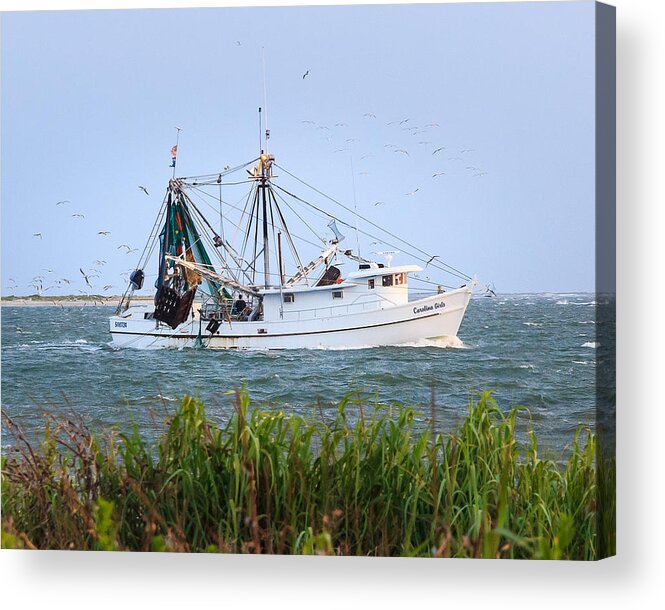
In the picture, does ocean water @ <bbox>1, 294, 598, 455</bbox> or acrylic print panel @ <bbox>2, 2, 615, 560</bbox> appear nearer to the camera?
acrylic print panel @ <bbox>2, 2, 615, 560</bbox>

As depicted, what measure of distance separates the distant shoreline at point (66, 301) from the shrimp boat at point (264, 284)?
0.03 meters

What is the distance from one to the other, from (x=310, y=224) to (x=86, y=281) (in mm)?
1207

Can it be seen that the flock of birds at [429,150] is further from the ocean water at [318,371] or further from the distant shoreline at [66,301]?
the distant shoreline at [66,301]

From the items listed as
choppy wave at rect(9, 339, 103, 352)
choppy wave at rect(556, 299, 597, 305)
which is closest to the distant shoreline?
choppy wave at rect(9, 339, 103, 352)

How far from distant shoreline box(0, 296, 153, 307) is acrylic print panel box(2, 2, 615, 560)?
1 cm

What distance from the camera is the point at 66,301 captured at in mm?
5699

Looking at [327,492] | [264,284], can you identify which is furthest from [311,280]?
[327,492]

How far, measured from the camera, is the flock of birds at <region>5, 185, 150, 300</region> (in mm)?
5633

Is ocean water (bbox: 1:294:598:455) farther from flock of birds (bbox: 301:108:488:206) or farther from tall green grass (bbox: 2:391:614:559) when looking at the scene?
flock of birds (bbox: 301:108:488:206)

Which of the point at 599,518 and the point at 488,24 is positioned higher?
the point at 488,24

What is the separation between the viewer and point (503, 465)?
4.98 m

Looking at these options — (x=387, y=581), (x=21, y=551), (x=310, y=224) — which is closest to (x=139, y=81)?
(x=310, y=224)

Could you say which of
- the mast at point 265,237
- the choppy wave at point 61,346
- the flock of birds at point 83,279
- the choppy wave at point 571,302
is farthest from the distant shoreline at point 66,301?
the choppy wave at point 571,302

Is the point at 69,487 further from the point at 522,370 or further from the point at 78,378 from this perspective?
the point at 522,370
